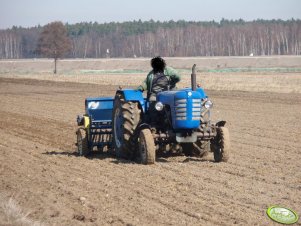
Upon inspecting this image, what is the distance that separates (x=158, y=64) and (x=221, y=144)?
1.66 m

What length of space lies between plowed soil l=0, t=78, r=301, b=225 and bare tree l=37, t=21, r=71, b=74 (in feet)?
222


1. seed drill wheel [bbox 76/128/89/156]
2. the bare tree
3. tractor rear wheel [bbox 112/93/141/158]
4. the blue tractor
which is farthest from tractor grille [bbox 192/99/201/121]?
the bare tree

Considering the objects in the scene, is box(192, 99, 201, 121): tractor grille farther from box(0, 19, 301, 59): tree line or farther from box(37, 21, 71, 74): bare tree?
box(0, 19, 301, 59): tree line

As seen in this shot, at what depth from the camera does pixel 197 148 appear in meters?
12.1

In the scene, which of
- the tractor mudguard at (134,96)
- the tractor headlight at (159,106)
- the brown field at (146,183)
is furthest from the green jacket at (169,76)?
the brown field at (146,183)

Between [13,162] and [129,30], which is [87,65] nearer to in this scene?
[129,30]

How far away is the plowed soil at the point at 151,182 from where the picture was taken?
7906 millimetres

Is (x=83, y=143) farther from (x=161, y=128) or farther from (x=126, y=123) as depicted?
(x=161, y=128)

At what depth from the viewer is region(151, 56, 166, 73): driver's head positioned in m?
11.6

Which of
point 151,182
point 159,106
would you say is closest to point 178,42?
point 159,106

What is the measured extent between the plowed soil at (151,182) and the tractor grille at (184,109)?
0.81 m

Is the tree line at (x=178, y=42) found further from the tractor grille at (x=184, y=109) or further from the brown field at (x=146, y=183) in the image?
the tractor grille at (x=184, y=109)

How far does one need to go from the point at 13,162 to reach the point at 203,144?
3264 millimetres

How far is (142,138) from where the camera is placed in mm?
11250
